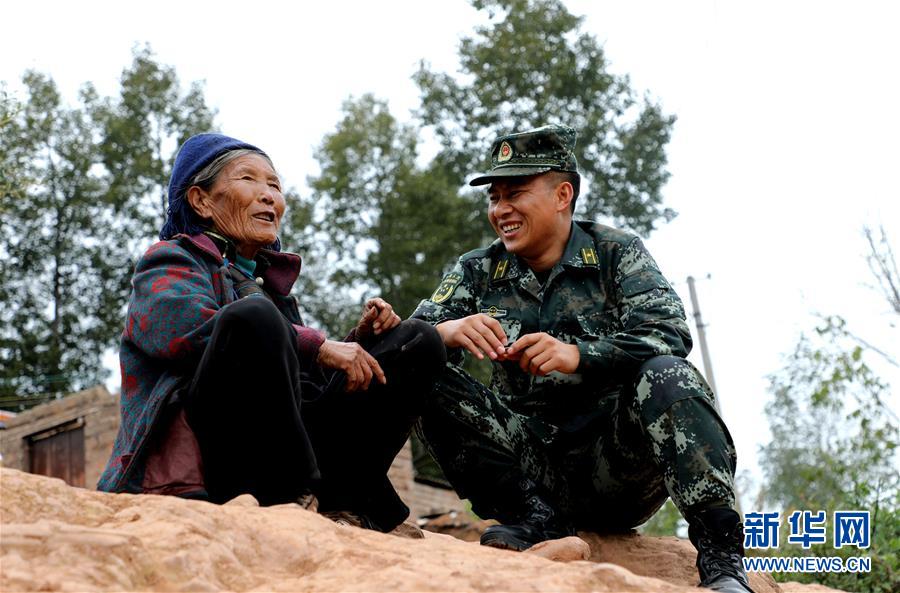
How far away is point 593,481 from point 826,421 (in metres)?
23.8

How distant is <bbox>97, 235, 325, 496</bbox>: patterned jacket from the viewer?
3287 millimetres

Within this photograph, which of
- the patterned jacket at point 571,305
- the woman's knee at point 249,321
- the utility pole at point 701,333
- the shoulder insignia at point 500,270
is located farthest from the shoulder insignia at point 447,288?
the utility pole at point 701,333

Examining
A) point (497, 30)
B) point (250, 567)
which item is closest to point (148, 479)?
point (250, 567)

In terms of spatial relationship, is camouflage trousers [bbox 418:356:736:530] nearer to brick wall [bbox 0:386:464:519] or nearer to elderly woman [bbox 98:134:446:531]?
elderly woman [bbox 98:134:446:531]

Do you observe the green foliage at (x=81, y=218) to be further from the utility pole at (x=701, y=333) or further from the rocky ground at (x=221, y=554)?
the rocky ground at (x=221, y=554)

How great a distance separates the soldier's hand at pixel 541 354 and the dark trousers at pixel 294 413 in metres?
0.28

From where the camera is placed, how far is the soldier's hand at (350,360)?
3.49 metres

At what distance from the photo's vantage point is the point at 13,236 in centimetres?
2636

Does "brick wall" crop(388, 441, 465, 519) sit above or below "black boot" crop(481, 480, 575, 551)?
below

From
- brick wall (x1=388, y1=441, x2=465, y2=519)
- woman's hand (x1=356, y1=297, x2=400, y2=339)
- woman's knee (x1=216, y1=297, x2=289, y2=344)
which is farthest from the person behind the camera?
brick wall (x1=388, y1=441, x2=465, y2=519)

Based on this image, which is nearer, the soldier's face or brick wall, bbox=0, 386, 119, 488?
the soldier's face

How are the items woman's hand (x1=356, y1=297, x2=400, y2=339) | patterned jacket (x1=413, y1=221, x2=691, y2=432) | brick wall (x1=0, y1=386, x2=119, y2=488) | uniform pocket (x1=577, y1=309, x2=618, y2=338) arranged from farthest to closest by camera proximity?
brick wall (x1=0, y1=386, x2=119, y2=488)
uniform pocket (x1=577, y1=309, x2=618, y2=338)
patterned jacket (x1=413, y1=221, x2=691, y2=432)
woman's hand (x1=356, y1=297, x2=400, y2=339)

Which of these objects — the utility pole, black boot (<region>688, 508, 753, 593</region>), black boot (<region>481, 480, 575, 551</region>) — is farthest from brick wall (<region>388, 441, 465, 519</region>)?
black boot (<region>688, 508, 753, 593</region>)

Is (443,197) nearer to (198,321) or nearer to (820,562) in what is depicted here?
(820,562)
